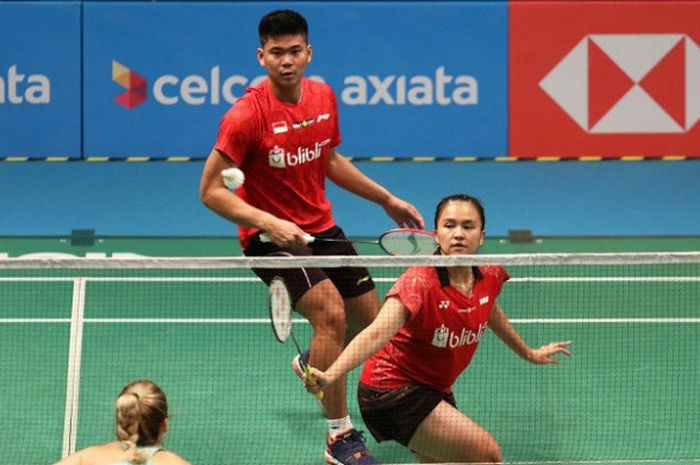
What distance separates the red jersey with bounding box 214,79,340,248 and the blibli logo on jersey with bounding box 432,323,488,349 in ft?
4.73

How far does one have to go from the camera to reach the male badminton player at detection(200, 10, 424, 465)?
618 cm

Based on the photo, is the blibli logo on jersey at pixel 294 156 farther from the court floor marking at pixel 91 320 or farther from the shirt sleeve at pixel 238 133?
the court floor marking at pixel 91 320

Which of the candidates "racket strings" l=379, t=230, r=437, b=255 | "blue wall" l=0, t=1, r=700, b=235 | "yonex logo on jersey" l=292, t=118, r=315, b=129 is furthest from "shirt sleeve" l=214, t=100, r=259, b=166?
"blue wall" l=0, t=1, r=700, b=235

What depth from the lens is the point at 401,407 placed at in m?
5.51

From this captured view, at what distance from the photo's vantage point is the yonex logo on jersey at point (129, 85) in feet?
39.4

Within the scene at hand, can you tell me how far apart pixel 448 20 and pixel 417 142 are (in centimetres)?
111

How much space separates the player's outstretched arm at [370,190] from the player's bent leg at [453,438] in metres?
1.55

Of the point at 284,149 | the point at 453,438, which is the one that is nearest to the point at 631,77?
the point at 284,149

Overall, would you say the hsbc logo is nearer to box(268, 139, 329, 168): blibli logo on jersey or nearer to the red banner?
the red banner

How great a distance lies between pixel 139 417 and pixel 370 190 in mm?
2932

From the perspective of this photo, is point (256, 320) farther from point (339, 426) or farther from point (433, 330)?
point (433, 330)

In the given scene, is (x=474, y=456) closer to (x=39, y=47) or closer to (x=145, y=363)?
(x=145, y=363)

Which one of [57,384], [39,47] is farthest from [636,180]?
[57,384]

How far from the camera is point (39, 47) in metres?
12.0
